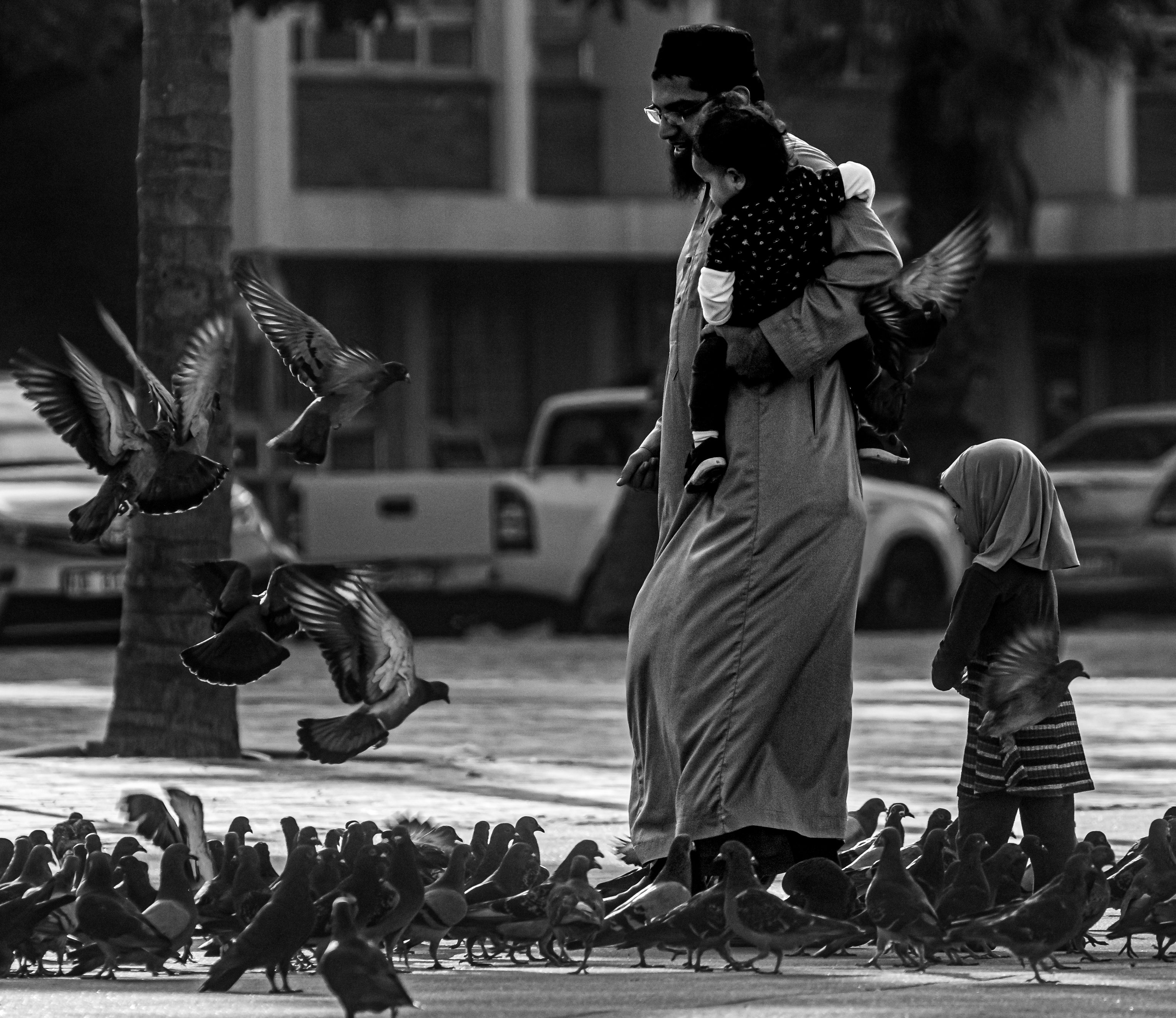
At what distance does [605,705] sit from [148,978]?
25.0ft

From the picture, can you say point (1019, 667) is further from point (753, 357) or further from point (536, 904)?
point (536, 904)

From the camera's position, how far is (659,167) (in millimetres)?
28719

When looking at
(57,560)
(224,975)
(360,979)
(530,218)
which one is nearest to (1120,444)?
(530,218)

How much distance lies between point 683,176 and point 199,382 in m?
1.13

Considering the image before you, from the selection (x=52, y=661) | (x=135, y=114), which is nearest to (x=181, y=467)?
(x=52, y=661)

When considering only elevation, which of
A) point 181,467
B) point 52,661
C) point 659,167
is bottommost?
point 52,661

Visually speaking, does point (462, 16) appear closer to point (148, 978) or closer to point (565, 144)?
point (565, 144)

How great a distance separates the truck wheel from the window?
36.3 ft

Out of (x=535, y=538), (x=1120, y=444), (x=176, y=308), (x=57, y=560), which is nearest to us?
(x=176, y=308)

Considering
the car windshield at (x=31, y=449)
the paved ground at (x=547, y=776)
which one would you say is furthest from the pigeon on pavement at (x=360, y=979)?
the car windshield at (x=31, y=449)

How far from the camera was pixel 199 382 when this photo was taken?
5.89 metres

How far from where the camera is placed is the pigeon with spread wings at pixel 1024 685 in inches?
213

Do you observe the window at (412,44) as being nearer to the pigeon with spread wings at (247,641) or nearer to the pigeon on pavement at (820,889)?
the pigeon with spread wings at (247,641)

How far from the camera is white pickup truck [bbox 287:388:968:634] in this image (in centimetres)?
1862
